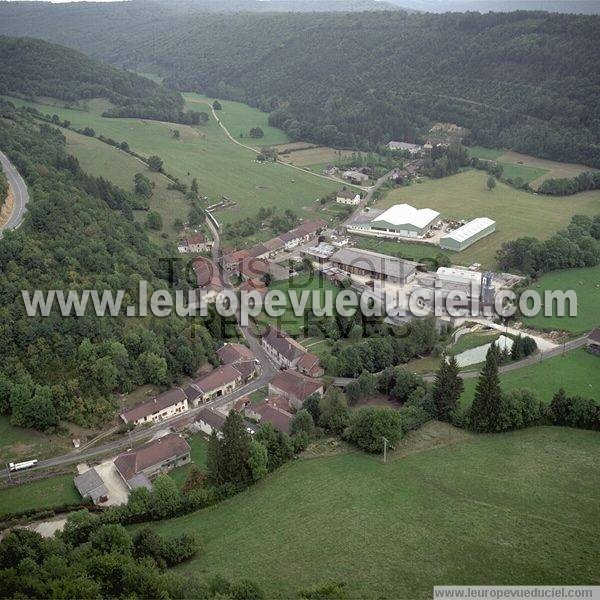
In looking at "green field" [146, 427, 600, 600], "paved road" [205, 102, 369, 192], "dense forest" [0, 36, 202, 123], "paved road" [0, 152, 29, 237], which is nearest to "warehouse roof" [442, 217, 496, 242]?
"paved road" [205, 102, 369, 192]

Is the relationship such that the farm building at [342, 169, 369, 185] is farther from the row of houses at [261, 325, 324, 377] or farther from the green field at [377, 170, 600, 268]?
the row of houses at [261, 325, 324, 377]

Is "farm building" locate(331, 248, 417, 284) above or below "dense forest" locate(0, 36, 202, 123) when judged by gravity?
below

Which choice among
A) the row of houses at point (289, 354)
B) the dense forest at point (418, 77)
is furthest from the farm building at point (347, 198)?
the row of houses at point (289, 354)

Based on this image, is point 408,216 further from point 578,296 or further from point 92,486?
point 92,486

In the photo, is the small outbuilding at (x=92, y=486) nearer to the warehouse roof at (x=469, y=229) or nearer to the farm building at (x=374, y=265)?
the farm building at (x=374, y=265)

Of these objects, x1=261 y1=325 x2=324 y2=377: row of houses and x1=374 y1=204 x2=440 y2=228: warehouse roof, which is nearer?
x1=261 y1=325 x2=324 y2=377: row of houses

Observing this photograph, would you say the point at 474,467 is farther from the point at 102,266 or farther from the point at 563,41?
the point at 563,41
